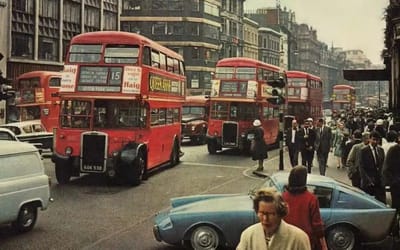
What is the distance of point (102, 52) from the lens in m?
17.8

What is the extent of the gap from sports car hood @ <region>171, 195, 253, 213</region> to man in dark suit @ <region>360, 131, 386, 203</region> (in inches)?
90.7

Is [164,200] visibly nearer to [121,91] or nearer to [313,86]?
[121,91]

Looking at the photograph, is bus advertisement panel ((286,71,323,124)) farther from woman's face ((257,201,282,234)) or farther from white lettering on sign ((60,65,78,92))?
woman's face ((257,201,282,234))

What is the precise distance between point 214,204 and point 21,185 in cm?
357

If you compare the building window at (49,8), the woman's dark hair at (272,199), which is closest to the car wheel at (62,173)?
the woman's dark hair at (272,199)

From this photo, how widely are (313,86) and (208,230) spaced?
122ft

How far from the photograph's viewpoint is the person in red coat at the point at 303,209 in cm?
595

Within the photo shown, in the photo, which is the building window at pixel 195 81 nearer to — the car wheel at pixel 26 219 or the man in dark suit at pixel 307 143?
the man in dark suit at pixel 307 143

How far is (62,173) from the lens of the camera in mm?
17922

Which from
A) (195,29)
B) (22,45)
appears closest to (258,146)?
(22,45)

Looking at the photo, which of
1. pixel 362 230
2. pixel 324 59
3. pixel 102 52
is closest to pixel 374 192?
pixel 362 230

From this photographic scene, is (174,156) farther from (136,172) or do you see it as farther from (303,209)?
(303,209)

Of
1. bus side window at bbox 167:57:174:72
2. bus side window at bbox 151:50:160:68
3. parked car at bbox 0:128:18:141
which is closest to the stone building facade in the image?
bus side window at bbox 167:57:174:72

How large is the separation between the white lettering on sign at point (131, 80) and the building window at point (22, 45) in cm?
2689
